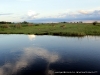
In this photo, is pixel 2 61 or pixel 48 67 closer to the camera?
pixel 48 67

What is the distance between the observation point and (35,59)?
1025 inches

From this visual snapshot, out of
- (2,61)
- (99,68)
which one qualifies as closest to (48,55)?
(2,61)

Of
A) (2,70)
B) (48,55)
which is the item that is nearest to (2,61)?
(2,70)

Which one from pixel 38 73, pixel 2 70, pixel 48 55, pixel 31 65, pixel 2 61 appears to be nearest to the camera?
pixel 38 73

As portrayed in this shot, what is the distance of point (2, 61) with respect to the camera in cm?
2558

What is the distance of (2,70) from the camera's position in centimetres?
2150

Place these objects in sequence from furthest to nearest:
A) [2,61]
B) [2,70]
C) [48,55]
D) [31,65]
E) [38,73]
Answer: [48,55], [2,61], [31,65], [2,70], [38,73]

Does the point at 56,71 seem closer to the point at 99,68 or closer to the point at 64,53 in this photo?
the point at 99,68

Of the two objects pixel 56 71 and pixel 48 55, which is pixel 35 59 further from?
pixel 56 71

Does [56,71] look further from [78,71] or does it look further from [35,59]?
[35,59]

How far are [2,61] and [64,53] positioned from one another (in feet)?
35.9

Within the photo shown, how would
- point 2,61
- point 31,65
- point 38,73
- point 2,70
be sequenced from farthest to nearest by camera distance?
1. point 2,61
2. point 31,65
3. point 2,70
4. point 38,73

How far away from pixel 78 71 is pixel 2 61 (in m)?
12.1

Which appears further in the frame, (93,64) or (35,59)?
(35,59)
